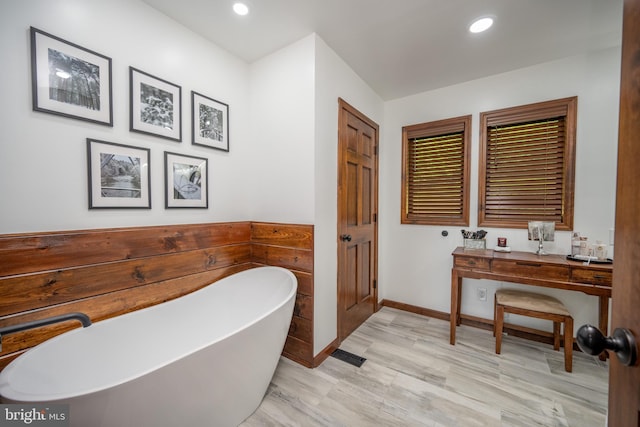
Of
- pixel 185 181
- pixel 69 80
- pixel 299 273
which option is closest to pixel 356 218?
pixel 299 273

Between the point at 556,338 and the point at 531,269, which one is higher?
the point at 531,269

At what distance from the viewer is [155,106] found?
5.70 ft

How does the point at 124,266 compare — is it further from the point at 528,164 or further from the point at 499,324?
the point at 528,164

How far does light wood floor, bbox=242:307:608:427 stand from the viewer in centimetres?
149

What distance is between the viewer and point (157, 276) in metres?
1.71

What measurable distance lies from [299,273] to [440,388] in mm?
1298

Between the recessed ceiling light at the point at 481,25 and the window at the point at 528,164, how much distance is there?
0.90 m

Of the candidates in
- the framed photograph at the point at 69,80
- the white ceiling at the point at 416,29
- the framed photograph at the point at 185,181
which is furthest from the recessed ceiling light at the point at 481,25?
the framed photograph at the point at 69,80

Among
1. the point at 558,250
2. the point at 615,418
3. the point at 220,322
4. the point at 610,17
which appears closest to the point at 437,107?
the point at 610,17

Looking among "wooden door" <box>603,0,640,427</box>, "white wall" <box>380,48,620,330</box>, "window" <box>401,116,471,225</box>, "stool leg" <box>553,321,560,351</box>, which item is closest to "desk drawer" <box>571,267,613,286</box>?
"white wall" <box>380,48,620,330</box>

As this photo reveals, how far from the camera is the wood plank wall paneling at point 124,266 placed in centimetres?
121

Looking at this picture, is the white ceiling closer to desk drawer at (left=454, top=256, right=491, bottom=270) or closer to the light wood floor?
desk drawer at (left=454, top=256, right=491, bottom=270)

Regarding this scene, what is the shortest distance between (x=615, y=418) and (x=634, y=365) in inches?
7.4

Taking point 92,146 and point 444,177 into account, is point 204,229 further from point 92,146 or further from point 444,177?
point 444,177
